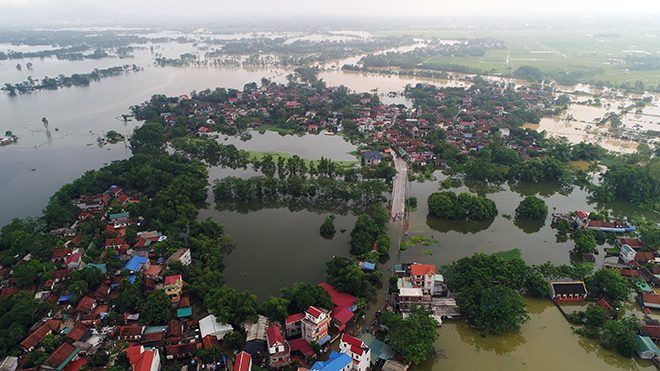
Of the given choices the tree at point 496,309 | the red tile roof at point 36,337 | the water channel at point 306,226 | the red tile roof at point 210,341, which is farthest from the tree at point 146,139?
the tree at point 496,309

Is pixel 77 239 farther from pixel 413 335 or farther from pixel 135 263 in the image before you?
pixel 413 335

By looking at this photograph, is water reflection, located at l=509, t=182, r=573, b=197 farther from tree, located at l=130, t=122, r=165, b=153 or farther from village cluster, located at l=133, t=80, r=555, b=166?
tree, located at l=130, t=122, r=165, b=153

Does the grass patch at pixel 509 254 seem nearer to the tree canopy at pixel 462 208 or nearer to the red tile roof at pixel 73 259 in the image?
the tree canopy at pixel 462 208

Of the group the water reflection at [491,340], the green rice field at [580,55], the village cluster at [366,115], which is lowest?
the water reflection at [491,340]

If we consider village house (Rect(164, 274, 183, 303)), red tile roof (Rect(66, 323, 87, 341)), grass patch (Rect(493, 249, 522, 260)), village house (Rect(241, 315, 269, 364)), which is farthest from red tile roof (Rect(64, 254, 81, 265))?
grass patch (Rect(493, 249, 522, 260))

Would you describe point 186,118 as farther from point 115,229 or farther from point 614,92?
point 614,92

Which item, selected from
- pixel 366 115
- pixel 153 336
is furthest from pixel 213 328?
pixel 366 115
